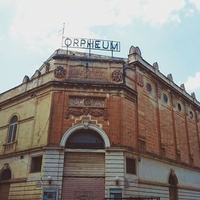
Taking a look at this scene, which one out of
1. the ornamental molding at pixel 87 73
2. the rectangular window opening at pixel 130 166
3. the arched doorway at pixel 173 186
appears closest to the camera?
the rectangular window opening at pixel 130 166

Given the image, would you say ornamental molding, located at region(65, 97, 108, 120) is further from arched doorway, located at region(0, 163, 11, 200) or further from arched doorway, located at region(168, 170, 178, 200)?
arched doorway, located at region(168, 170, 178, 200)

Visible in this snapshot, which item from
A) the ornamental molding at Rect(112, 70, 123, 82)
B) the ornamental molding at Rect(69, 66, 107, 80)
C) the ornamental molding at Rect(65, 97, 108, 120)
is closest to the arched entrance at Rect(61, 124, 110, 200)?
the ornamental molding at Rect(65, 97, 108, 120)

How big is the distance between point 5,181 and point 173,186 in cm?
1231

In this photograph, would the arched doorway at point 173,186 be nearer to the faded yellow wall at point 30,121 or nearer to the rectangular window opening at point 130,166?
the rectangular window opening at point 130,166

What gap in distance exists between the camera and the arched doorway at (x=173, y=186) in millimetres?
19547

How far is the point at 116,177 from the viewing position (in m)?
15.1

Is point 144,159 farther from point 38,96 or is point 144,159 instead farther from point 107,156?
point 38,96

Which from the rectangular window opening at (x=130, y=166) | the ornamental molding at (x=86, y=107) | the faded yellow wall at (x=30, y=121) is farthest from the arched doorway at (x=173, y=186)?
the faded yellow wall at (x=30, y=121)

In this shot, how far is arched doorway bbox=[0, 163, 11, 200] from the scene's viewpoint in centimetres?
1729

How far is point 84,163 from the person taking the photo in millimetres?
15680

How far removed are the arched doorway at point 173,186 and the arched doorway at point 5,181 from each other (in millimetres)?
11582

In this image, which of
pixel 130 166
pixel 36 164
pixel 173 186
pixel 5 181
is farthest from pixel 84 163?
pixel 173 186

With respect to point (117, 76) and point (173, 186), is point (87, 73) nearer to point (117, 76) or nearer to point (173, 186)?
point (117, 76)

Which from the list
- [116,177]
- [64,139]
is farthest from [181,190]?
[64,139]
